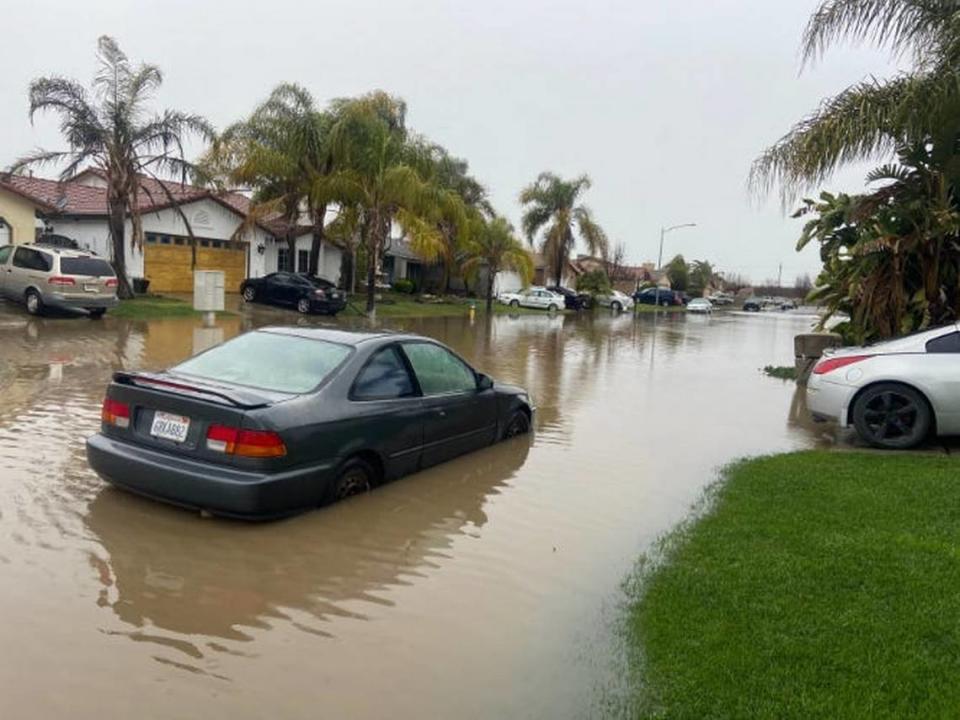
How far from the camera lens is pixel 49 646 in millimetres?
3844

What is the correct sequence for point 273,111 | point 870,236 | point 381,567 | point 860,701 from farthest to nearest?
point 273,111 < point 870,236 < point 381,567 < point 860,701

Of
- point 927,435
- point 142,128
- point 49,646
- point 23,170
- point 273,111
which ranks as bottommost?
point 49,646

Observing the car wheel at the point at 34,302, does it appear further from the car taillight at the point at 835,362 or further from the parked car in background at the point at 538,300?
the parked car in background at the point at 538,300

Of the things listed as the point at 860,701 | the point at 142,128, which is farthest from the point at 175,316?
the point at 860,701

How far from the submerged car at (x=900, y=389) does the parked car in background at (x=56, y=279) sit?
17.1 meters

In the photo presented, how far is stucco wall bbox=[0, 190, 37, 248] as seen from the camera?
2566 centimetres

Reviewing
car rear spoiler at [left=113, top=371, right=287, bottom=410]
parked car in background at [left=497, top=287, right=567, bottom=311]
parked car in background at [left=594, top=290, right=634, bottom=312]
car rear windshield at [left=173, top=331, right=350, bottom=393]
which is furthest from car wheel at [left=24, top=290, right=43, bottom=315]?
parked car in background at [left=594, top=290, right=634, bottom=312]

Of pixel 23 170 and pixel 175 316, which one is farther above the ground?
pixel 23 170

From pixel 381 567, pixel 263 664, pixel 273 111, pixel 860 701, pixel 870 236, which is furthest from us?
pixel 273 111

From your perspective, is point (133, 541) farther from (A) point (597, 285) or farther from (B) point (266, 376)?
(A) point (597, 285)

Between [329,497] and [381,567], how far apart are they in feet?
2.98

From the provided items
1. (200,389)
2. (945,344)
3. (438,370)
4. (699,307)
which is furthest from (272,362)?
(699,307)

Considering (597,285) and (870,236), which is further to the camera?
(597,285)

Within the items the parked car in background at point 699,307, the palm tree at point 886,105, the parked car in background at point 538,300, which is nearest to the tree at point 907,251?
the palm tree at point 886,105
